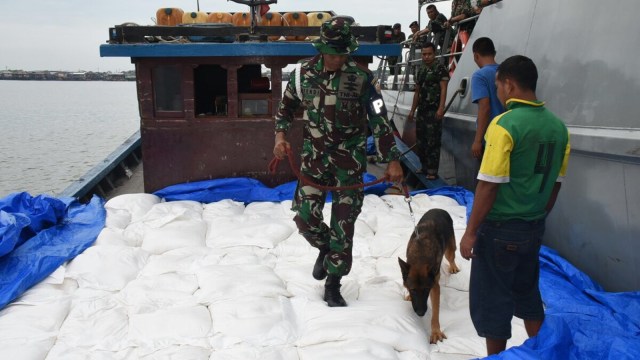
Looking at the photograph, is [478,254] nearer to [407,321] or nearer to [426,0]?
[407,321]

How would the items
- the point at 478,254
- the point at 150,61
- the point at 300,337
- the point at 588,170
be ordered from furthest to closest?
the point at 150,61 < the point at 588,170 < the point at 300,337 < the point at 478,254

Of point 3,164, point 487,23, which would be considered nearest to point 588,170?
point 487,23

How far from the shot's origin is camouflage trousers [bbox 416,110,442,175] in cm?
682

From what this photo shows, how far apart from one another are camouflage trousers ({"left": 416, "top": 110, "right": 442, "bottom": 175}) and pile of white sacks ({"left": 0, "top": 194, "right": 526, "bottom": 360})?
2.17 m

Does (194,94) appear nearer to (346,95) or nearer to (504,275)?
(346,95)

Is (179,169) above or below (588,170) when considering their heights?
below

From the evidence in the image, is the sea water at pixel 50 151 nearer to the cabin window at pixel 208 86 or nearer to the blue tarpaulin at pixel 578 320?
the cabin window at pixel 208 86

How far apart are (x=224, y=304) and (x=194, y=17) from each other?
5.40 meters

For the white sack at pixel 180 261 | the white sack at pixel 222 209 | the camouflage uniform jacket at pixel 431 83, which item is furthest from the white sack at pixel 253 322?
→ the camouflage uniform jacket at pixel 431 83

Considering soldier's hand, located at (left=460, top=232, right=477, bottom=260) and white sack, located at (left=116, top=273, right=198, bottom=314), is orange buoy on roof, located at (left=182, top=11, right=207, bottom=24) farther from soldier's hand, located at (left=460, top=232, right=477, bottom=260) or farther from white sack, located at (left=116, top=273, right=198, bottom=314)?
soldier's hand, located at (left=460, top=232, right=477, bottom=260)

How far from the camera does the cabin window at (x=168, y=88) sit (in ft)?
20.0

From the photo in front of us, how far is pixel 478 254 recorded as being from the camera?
2.53m

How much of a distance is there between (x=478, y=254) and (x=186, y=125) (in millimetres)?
4502

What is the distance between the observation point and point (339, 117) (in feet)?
10.9
